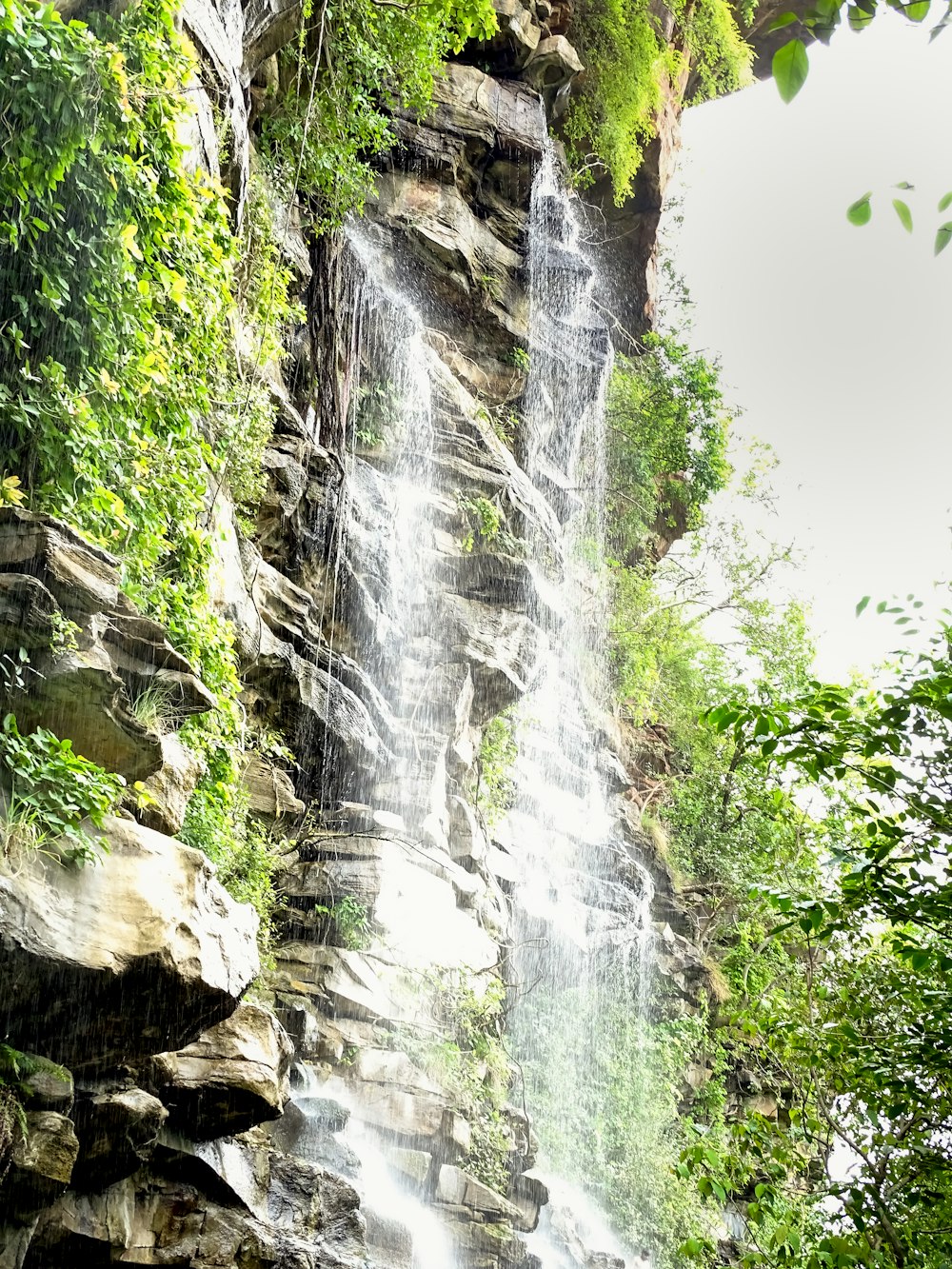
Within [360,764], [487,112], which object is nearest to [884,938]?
[360,764]

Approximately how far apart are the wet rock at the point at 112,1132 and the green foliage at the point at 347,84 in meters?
9.72

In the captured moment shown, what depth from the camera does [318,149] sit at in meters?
12.0

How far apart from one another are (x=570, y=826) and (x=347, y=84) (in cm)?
1253

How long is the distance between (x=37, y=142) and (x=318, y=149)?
706cm

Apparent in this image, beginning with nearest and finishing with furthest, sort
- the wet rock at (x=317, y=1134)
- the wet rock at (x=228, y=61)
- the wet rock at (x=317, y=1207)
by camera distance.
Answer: the wet rock at (x=317, y=1207) → the wet rock at (x=228, y=61) → the wet rock at (x=317, y=1134)

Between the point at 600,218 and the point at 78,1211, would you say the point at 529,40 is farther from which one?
the point at 78,1211

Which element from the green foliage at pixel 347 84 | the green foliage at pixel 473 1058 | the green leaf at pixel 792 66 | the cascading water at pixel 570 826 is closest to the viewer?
the green leaf at pixel 792 66

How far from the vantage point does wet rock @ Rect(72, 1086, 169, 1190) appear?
513cm

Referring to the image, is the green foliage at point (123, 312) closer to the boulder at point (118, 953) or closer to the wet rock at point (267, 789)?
the boulder at point (118, 953)

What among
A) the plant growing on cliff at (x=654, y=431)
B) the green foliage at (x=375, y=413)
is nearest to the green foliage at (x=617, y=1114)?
the green foliage at (x=375, y=413)

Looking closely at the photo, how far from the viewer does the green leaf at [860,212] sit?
2.03 metres

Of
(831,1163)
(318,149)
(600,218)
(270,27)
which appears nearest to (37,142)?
(270,27)

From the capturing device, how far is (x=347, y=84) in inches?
478

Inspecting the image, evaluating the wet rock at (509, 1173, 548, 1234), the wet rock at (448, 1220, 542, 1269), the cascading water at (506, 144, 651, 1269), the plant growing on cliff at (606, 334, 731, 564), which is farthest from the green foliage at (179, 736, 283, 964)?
the plant growing on cliff at (606, 334, 731, 564)
